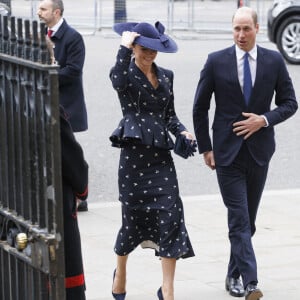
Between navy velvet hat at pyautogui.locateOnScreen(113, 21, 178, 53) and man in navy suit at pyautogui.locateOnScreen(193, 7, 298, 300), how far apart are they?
0.36 meters

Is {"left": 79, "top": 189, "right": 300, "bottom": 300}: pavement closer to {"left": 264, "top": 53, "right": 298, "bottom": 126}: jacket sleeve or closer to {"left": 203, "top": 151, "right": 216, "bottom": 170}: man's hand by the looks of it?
{"left": 203, "top": 151, "right": 216, "bottom": 170}: man's hand

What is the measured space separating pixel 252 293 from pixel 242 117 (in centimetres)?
107

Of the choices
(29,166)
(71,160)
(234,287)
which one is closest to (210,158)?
(234,287)

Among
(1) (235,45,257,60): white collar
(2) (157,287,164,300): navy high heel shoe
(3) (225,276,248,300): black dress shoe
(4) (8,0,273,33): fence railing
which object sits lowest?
(4) (8,0,273,33): fence railing

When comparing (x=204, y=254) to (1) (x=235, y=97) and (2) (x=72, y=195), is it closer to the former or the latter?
(1) (x=235, y=97)

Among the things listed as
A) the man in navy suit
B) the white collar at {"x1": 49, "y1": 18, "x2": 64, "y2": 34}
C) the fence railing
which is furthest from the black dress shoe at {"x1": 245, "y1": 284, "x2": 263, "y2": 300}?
the fence railing

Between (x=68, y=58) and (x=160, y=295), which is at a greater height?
(x=68, y=58)

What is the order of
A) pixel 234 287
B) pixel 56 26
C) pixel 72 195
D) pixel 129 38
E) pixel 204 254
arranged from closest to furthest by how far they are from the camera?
pixel 72 195 → pixel 129 38 → pixel 234 287 → pixel 204 254 → pixel 56 26

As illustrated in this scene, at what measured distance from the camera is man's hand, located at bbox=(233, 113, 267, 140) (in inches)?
260

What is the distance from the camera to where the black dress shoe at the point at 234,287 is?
6895 mm

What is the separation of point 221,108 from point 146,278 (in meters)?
1.33

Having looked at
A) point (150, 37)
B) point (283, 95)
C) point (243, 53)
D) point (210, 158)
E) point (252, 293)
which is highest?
point (150, 37)

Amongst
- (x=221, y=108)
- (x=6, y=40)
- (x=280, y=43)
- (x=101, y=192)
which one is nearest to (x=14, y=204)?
(x=6, y=40)

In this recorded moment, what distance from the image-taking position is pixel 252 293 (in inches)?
255
